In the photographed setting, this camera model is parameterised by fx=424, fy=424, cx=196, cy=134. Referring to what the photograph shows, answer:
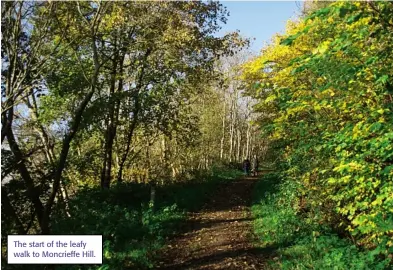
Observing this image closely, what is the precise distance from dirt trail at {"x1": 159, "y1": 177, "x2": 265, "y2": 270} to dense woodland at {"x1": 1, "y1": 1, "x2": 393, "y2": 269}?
0.48m

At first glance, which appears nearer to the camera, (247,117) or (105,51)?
(105,51)

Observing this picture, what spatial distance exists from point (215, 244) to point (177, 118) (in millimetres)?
11713

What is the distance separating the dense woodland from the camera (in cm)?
593

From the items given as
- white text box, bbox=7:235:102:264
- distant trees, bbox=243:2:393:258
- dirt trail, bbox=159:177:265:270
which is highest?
distant trees, bbox=243:2:393:258

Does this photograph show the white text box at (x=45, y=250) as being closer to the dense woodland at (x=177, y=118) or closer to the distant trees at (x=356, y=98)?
the dense woodland at (x=177, y=118)

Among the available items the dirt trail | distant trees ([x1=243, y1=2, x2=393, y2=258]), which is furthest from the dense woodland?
the dirt trail

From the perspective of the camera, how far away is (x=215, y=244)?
35.3 ft

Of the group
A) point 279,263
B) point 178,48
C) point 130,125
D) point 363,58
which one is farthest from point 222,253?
point 130,125

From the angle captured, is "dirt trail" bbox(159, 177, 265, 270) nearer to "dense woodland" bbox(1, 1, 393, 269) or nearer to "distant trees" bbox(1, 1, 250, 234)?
"dense woodland" bbox(1, 1, 393, 269)

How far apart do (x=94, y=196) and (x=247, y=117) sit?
3920cm

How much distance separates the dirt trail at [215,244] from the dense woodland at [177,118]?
19.0 inches

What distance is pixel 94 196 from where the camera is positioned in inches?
610

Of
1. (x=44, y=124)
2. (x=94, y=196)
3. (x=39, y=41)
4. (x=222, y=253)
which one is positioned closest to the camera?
(x=39, y=41)

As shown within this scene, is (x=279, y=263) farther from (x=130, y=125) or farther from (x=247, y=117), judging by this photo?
(x=247, y=117)
